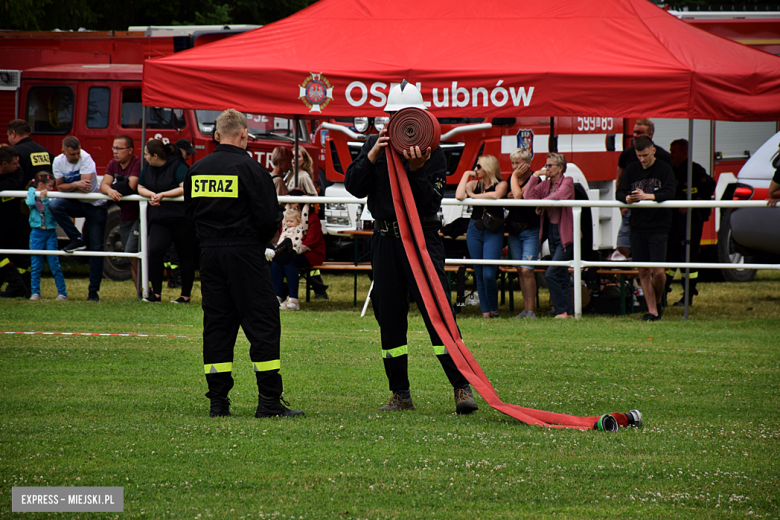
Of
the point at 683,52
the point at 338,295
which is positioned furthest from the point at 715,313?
the point at 338,295

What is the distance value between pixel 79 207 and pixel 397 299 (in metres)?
7.42

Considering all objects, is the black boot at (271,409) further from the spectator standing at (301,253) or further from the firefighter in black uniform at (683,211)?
the firefighter in black uniform at (683,211)

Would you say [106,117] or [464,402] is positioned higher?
[106,117]

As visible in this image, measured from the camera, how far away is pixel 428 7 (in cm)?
1173

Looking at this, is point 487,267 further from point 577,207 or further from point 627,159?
point 627,159

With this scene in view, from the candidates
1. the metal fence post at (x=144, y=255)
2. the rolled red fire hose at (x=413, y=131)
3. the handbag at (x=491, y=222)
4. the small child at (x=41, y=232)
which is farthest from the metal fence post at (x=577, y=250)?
the small child at (x=41, y=232)

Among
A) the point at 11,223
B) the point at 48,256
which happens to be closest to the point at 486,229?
the point at 48,256

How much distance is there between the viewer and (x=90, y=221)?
1222cm

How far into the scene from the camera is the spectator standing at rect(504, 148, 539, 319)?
443 inches

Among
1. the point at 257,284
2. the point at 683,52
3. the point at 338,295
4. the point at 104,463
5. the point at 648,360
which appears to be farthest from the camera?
the point at 338,295

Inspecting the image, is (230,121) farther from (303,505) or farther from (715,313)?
(715,313)

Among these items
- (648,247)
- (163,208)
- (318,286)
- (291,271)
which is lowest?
(318,286)

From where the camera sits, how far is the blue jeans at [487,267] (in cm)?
1123

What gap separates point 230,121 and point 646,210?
21.0 ft
